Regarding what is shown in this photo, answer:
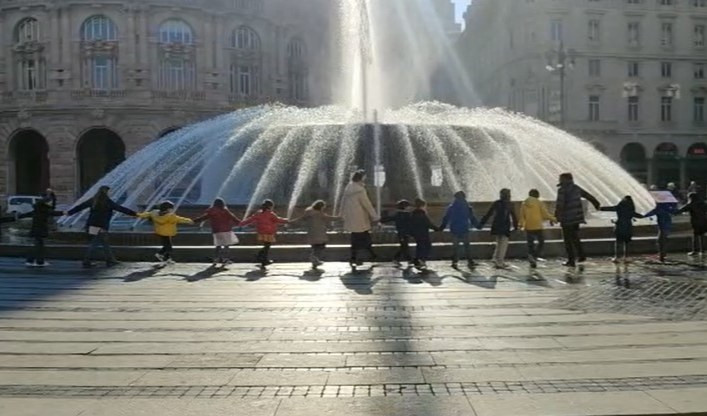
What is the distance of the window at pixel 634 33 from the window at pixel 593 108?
6022 mm

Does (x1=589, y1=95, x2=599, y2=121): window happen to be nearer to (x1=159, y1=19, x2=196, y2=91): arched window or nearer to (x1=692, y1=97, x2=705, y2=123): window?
(x1=692, y1=97, x2=705, y2=123): window

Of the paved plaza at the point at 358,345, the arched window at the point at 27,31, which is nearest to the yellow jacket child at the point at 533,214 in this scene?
the paved plaza at the point at 358,345

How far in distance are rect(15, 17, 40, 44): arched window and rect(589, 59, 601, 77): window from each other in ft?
→ 152

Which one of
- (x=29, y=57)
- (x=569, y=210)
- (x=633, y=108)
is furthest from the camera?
(x=633, y=108)

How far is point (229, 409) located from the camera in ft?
19.4

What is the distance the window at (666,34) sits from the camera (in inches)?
2675

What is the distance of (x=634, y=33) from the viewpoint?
6769cm

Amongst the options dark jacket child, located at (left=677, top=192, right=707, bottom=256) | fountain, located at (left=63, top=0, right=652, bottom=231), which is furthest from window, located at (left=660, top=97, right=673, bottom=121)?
dark jacket child, located at (left=677, top=192, right=707, bottom=256)

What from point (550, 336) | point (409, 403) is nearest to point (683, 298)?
point (550, 336)

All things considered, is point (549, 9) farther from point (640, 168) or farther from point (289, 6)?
point (289, 6)

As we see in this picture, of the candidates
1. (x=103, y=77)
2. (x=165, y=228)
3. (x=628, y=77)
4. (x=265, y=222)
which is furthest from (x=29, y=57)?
(x=628, y=77)

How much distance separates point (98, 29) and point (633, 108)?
46211 millimetres

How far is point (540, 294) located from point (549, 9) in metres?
59.5

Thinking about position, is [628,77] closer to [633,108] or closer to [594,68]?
[633,108]
